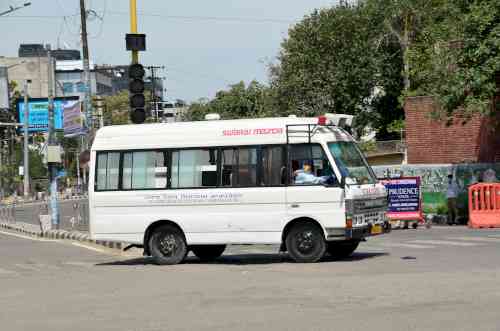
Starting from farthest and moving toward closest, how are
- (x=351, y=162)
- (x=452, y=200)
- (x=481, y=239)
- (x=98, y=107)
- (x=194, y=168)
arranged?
(x=98, y=107), (x=452, y=200), (x=481, y=239), (x=194, y=168), (x=351, y=162)

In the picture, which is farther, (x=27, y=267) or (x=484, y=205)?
(x=484, y=205)

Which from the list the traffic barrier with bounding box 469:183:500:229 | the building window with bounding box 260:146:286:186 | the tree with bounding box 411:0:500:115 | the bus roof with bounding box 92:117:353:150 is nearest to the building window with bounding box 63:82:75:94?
the tree with bounding box 411:0:500:115

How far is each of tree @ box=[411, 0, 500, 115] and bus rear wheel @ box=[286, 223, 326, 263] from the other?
12703mm

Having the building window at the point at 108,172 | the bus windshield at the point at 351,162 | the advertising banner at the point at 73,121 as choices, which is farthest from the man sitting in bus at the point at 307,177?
the advertising banner at the point at 73,121

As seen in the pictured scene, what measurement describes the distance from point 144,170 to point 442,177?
16.6m

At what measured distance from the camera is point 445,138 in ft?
136

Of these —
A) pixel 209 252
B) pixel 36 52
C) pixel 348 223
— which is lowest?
pixel 209 252

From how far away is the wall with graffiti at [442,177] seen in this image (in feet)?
105

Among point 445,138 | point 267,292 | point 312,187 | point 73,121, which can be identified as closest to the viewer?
point 267,292

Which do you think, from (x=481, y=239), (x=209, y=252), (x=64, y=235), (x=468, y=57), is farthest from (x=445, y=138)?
(x=209, y=252)

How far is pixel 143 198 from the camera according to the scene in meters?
19.7

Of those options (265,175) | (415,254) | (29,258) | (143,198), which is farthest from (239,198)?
(29,258)

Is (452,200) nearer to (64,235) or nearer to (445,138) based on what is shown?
(445,138)

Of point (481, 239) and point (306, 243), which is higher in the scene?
point (306, 243)
